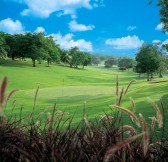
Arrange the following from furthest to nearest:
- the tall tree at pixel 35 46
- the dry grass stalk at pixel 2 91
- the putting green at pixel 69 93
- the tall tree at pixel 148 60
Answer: the tall tree at pixel 35 46, the tall tree at pixel 148 60, the putting green at pixel 69 93, the dry grass stalk at pixel 2 91

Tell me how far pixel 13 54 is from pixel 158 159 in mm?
88843

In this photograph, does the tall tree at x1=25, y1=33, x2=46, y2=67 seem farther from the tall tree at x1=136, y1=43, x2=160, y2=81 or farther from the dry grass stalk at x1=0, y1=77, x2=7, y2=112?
the dry grass stalk at x1=0, y1=77, x2=7, y2=112

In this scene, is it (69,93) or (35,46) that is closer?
(69,93)

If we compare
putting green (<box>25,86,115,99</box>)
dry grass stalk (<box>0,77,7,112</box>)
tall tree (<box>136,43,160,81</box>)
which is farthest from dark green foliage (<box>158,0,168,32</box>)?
Answer: tall tree (<box>136,43,160,81</box>)

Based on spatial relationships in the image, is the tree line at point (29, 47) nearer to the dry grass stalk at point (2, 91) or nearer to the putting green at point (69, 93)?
the putting green at point (69, 93)

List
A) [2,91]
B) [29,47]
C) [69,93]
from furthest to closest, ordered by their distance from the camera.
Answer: [29,47] → [69,93] → [2,91]

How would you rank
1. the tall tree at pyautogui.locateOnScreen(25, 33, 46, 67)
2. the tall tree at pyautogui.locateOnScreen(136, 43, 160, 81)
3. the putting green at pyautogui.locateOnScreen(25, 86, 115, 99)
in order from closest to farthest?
1. the putting green at pyautogui.locateOnScreen(25, 86, 115, 99)
2. the tall tree at pyautogui.locateOnScreen(136, 43, 160, 81)
3. the tall tree at pyautogui.locateOnScreen(25, 33, 46, 67)

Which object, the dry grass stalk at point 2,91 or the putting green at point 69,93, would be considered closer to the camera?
the dry grass stalk at point 2,91

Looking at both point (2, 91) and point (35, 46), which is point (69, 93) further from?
point (35, 46)

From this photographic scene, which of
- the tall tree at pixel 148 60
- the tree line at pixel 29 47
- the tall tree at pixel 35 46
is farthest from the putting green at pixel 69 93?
the tall tree at pixel 35 46

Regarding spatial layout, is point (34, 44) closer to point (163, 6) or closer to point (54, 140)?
point (163, 6)

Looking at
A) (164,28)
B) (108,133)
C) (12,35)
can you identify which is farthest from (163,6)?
(12,35)

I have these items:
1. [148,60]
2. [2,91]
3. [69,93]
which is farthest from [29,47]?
[2,91]

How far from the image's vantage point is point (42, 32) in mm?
93750
